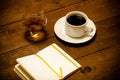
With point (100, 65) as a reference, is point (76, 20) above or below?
above

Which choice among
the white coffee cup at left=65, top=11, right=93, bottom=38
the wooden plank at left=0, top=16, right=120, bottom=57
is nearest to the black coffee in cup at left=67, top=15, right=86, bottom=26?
the white coffee cup at left=65, top=11, right=93, bottom=38

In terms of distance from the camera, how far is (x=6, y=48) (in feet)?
3.61

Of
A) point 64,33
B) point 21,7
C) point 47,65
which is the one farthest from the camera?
point 21,7

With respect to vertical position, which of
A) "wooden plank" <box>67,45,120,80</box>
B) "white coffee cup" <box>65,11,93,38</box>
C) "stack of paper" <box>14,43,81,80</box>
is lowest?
"wooden plank" <box>67,45,120,80</box>

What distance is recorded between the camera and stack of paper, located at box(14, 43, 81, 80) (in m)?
0.98

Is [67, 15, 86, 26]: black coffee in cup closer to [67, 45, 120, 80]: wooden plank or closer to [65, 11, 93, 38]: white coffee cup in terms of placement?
[65, 11, 93, 38]: white coffee cup

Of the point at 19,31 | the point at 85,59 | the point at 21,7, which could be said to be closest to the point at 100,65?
the point at 85,59

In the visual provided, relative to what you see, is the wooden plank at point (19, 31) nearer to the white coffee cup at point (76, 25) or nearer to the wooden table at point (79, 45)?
the wooden table at point (79, 45)

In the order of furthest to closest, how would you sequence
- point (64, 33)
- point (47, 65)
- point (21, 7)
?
point (21, 7)
point (64, 33)
point (47, 65)

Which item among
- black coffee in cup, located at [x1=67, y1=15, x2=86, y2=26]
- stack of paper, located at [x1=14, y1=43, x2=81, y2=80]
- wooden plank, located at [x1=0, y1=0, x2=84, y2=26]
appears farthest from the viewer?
wooden plank, located at [x1=0, y1=0, x2=84, y2=26]

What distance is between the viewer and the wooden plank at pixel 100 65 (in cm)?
102

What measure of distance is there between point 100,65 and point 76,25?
0.19 m

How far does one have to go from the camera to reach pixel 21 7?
1.29 meters

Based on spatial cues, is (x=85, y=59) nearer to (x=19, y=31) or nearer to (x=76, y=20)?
(x=76, y=20)
